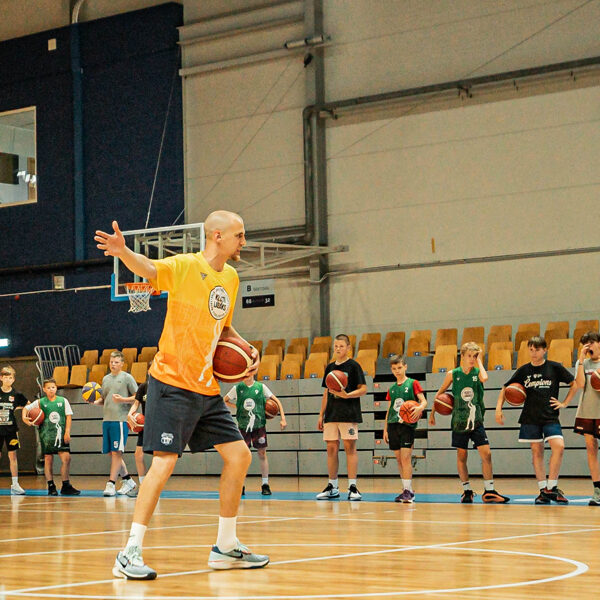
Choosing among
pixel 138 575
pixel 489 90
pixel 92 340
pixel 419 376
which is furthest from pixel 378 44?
pixel 138 575

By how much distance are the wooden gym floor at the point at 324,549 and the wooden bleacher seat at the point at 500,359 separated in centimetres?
367

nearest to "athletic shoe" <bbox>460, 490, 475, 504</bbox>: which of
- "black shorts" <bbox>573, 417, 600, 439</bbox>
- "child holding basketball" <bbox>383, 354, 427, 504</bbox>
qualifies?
"child holding basketball" <bbox>383, 354, 427, 504</bbox>

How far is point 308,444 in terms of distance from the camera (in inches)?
677

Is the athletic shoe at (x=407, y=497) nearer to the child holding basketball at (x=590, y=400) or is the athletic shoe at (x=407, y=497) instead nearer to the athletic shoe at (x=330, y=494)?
the athletic shoe at (x=330, y=494)

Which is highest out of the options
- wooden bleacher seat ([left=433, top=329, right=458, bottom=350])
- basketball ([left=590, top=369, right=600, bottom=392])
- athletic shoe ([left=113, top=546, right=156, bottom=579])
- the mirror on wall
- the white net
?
the mirror on wall

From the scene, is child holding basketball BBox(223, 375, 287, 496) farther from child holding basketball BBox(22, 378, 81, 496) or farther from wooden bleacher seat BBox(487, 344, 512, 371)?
wooden bleacher seat BBox(487, 344, 512, 371)

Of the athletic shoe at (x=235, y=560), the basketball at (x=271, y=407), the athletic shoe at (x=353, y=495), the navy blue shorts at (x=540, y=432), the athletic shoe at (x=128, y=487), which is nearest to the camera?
the athletic shoe at (x=235, y=560)

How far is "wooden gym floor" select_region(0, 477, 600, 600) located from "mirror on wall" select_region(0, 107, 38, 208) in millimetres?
11518

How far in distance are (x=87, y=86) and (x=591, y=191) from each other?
35.1 feet

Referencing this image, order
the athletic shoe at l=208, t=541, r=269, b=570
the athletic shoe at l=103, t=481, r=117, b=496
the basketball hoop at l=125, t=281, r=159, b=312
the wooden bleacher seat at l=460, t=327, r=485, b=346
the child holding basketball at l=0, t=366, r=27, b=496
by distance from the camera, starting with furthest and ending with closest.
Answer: the basketball hoop at l=125, t=281, r=159, b=312, the wooden bleacher seat at l=460, t=327, r=485, b=346, the child holding basketball at l=0, t=366, r=27, b=496, the athletic shoe at l=103, t=481, r=117, b=496, the athletic shoe at l=208, t=541, r=269, b=570

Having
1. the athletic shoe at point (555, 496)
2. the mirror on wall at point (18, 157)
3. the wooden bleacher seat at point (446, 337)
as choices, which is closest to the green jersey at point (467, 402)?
the athletic shoe at point (555, 496)

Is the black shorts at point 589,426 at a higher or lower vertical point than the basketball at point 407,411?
lower

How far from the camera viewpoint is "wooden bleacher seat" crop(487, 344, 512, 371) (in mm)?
15453

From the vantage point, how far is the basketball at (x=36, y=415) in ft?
45.2
